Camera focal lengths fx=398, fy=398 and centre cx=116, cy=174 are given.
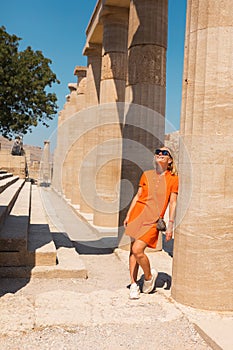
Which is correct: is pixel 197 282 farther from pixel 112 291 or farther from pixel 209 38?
pixel 209 38

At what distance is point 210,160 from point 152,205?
3.05 feet

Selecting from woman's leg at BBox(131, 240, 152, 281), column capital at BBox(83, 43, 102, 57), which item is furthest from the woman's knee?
column capital at BBox(83, 43, 102, 57)

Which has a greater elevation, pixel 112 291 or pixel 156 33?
pixel 156 33

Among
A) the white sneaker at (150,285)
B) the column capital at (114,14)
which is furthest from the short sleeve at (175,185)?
the column capital at (114,14)

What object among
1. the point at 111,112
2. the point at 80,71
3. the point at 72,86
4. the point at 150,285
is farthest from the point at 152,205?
the point at 72,86

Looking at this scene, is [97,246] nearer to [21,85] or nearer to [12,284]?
[12,284]

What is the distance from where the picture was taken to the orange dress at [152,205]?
4.96 metres

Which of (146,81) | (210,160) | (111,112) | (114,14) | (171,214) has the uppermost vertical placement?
(114,14)

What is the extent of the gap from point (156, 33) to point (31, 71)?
10685 millimetres

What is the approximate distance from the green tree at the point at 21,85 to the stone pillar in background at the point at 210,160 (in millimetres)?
11220

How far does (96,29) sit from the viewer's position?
12.8 meters

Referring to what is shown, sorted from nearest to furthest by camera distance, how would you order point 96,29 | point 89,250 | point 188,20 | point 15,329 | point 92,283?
point 15,329
point 188,20
point 92,283
point 89,250
point 96,29

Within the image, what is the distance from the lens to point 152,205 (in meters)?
4.98

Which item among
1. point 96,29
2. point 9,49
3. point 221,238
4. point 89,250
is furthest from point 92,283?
point 9,49
